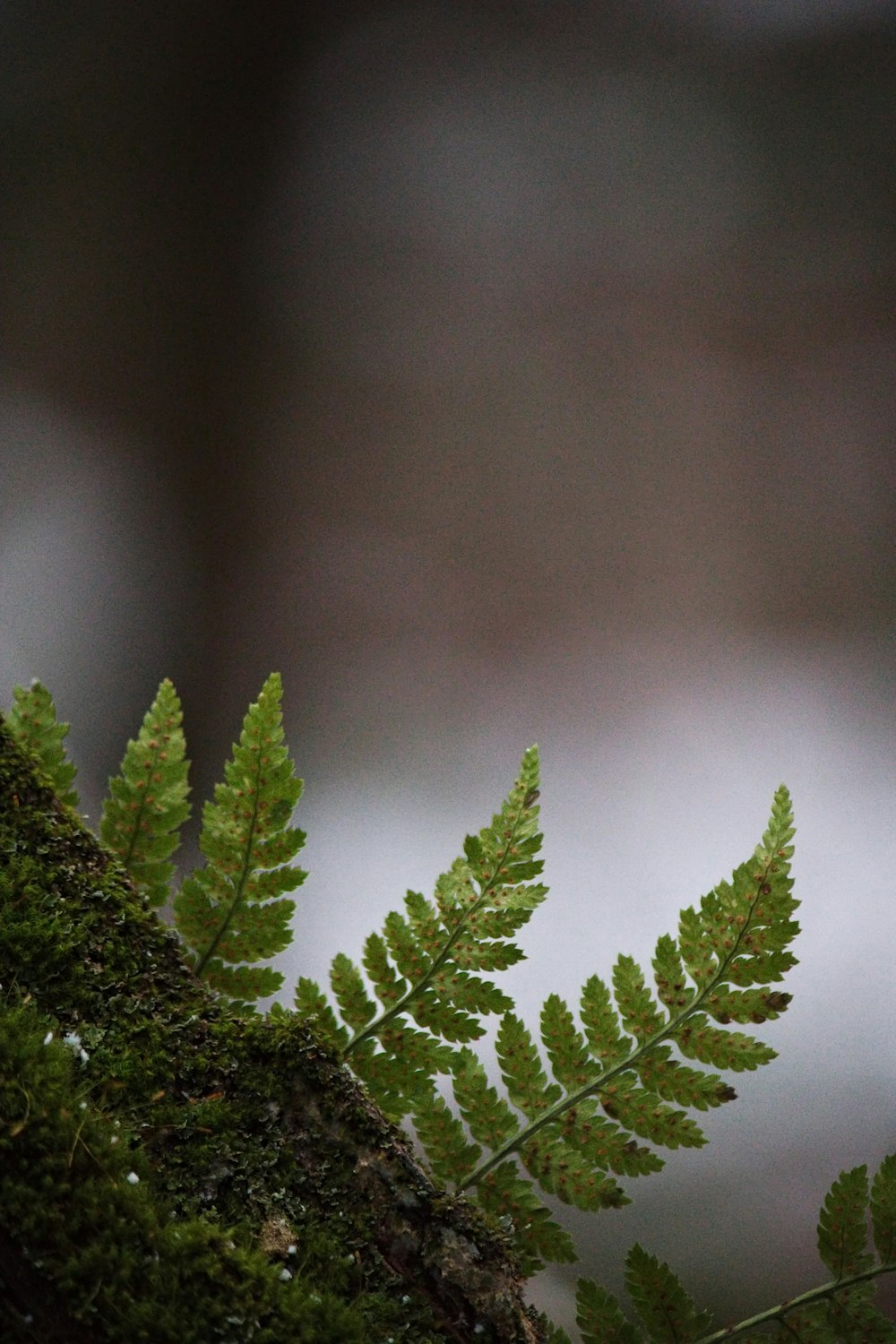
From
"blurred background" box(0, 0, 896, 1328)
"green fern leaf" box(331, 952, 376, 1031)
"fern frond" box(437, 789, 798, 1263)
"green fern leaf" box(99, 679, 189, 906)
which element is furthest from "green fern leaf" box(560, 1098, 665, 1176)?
"blurred background" box(0, 0, 896, 1328)

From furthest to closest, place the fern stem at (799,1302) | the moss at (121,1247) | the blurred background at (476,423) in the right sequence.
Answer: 1. the blurred background at (476,423)
2. the fern stem at (799,1302)
3. the moss at (121,1247)

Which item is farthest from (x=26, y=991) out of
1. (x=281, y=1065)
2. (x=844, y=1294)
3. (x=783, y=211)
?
(x=783, y=211)

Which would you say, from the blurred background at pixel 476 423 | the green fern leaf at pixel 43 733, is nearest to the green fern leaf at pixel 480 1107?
the green fern leaf at pixel 43 733

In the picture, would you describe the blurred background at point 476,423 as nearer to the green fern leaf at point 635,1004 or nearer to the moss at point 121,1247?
the green fern leaf at point 635,1004

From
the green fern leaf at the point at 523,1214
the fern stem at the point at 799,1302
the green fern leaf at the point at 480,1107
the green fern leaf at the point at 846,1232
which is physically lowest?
the fern stem at the point at 799,1302

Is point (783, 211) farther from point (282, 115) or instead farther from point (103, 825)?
point (103, 825)

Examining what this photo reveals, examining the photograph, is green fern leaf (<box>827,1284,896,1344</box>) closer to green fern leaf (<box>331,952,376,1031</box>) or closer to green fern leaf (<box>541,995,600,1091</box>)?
green fern leaf (<box>541,995,600,1091</box>)

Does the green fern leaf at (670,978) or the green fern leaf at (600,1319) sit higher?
the green fern leaf at (670,978)
